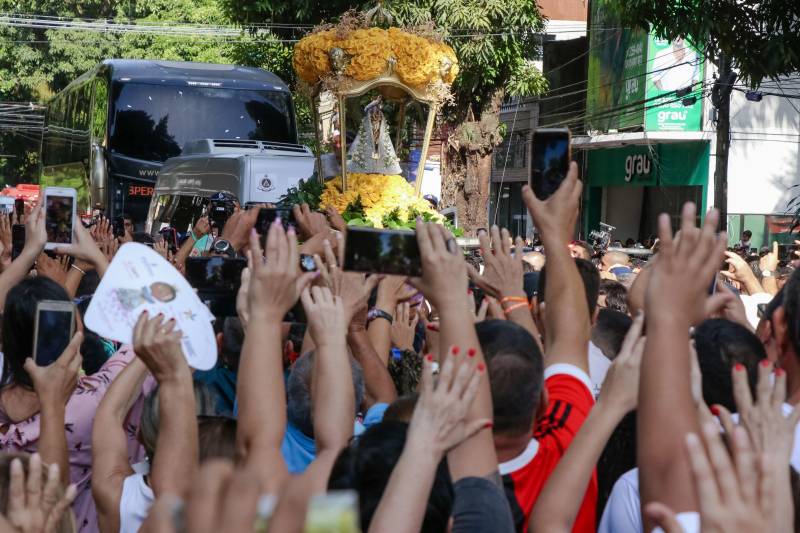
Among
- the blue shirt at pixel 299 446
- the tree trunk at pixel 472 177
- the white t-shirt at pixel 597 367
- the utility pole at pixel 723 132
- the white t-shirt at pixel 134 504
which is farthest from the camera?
the tree trunk at pixel 472 177

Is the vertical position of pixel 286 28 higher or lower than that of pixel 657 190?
Answer: higher

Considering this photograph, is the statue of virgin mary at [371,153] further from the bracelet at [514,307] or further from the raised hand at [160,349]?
the raised hand at [160,349]

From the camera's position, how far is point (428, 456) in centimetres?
210

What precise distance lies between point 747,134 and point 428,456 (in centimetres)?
2467

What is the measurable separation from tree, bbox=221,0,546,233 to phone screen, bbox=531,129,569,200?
→ 50.1 feet

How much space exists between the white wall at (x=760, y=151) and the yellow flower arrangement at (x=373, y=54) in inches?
698

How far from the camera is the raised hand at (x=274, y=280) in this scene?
2.78 meters

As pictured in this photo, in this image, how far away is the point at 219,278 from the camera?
3.46m

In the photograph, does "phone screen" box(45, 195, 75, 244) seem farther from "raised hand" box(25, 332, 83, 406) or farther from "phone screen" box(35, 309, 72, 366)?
"raised hand" box(25, 332, 83, 406)

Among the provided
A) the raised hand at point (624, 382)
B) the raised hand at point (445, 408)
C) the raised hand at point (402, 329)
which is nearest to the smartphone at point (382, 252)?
the raised hand at point (445, 408)

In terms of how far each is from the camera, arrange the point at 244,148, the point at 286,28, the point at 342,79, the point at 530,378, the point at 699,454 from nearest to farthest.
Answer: the point at 699,454 → the point at 530,378 → the point at 342,79 → the point at 244,148 → the point at 286,28

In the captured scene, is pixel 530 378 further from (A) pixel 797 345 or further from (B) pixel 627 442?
(A) pixel 797 345

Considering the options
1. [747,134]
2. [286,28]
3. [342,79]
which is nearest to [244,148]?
[342,79]

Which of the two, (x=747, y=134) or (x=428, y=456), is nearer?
(x=428, y=456)
